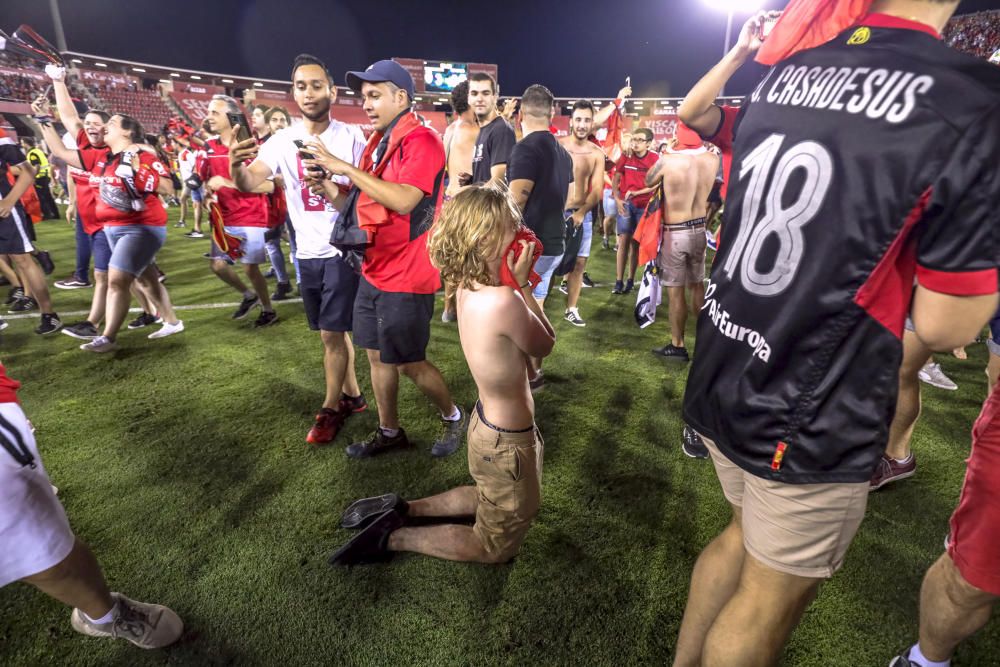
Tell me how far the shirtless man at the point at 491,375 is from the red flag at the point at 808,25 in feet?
3.22

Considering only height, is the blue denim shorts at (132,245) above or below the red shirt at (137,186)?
below

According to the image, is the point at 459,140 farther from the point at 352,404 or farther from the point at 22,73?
the point at 22,73

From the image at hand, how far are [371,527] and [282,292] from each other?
5.46m

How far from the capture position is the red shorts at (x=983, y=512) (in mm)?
1394

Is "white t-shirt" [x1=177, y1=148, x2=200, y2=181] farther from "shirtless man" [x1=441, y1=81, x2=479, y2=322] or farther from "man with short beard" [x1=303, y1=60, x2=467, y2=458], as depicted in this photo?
"man with short beard" [x1=303, y1=60, x2=467, y2=458]

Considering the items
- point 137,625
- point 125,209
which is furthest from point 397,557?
point 125,209

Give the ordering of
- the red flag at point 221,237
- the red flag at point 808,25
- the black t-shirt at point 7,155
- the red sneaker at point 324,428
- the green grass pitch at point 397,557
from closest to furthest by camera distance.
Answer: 1. the red flag at point 808,25
2. the green grass pitch at point 397,557
3. the red sneaker at point 324,428
4. the black t-shirt at point 7,155
5. the red flag at point 221,237

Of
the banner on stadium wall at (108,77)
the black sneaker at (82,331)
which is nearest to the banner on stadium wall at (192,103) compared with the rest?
the banner on stadium wall at (108,77)

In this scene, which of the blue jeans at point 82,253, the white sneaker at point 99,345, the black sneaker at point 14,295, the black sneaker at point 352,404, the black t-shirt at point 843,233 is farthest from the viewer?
the blue jeans at point 82,253

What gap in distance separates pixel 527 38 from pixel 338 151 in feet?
188

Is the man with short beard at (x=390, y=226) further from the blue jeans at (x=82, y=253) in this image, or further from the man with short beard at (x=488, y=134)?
the blue jeans at (x=82, y=253)

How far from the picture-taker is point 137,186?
4.52 metres

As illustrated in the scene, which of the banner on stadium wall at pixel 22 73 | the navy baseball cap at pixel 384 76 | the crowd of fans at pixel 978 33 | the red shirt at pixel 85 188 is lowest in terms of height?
the red shirt at pixel 85 188

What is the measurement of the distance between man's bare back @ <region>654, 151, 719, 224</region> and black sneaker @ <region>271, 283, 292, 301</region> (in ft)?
17.2
